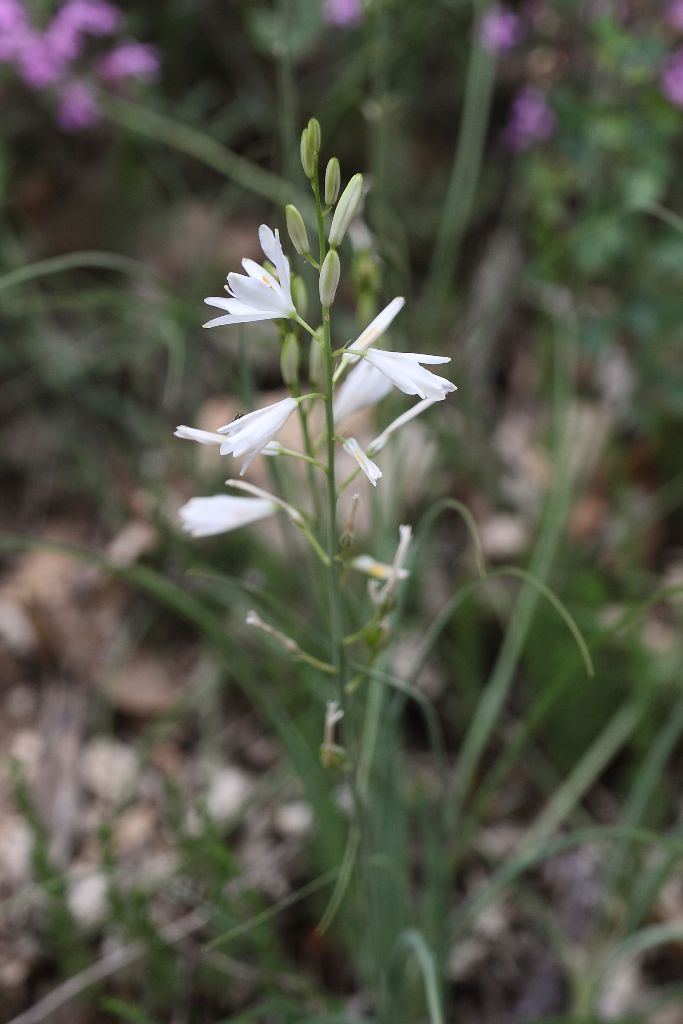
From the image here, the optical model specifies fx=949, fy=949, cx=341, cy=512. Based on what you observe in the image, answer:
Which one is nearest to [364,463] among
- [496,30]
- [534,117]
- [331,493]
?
[331,493]

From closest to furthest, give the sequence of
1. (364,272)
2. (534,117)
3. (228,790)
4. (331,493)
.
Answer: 1. (331,493)
2. (364,272)
3. (228,790)
4. (534,117)

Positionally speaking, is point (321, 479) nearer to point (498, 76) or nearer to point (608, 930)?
point (608, 930)

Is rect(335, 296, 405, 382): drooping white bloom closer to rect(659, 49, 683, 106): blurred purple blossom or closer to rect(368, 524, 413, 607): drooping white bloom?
rect(368, 524, 413, 607): drooping white bloom

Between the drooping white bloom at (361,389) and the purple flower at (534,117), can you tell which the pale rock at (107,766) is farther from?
the purple flower at (534,117)

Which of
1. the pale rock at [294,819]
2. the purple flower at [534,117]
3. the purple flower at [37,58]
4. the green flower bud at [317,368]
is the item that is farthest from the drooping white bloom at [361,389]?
the purple flower at [534,117]

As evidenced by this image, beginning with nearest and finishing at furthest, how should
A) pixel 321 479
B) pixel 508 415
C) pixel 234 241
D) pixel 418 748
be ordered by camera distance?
pixel 418 748
pixel 321 479
pixel 508 415
pixel 234 241

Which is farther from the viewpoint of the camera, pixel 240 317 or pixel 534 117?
pixel 534 117

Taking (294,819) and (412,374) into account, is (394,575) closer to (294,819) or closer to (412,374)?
(412,374)

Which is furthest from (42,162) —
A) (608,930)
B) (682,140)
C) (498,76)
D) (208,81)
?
(608,930)
